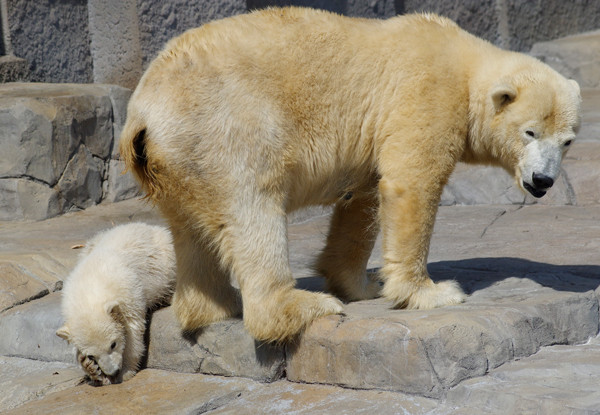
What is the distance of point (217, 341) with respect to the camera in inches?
145

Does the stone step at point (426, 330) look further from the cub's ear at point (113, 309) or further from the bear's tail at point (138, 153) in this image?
the bear's tail at point (138, 153)

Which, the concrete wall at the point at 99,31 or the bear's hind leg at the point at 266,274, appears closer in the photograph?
the bear's hind leg at the point at 266,274

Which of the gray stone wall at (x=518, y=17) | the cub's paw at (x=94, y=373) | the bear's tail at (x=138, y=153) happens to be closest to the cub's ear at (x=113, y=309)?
the cub's paw at (x=94, y=373)

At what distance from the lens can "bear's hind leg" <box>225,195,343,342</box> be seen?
3.26m

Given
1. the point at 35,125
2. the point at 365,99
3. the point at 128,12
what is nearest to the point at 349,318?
the point at 365,99

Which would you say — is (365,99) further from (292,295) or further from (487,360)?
(487,360)

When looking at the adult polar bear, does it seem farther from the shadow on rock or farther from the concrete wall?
the concrete wall

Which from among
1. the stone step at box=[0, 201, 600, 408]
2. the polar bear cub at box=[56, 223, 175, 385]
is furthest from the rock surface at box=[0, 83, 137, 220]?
the polar bear cub at box=[56, 223, 175, 385]

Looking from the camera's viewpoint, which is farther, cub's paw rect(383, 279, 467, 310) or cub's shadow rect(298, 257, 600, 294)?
cub's shadow rect(298, 257, 600, 294)

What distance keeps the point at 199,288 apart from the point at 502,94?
5.27 ft

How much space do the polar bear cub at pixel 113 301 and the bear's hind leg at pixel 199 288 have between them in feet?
0.93

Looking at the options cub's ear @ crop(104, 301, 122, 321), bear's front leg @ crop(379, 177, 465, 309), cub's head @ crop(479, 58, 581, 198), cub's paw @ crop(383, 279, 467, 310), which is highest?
cub's head @ crop(479, 58, 581, 198)

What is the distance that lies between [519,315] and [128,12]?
4.75 metres

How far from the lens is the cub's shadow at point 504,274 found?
13.4ft
